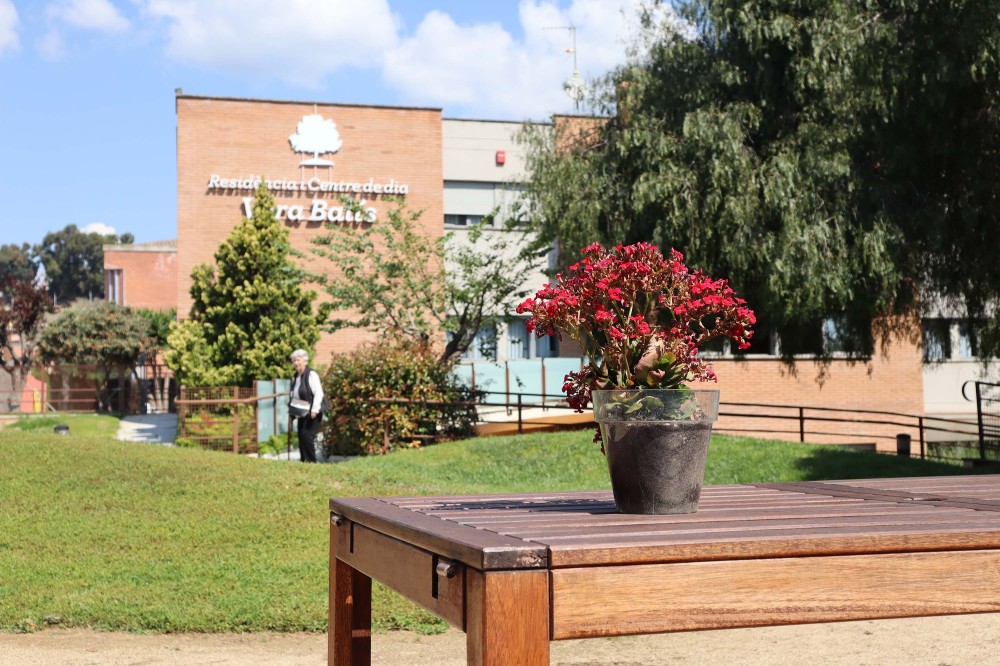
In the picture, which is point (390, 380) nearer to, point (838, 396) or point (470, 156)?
point (838, 396)

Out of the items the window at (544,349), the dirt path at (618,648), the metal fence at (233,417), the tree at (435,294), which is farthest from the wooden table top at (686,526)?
the window at (544,349)

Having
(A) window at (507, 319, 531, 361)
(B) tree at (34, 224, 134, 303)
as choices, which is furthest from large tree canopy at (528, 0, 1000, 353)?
(B) tree at (34, 224, 134, 303)

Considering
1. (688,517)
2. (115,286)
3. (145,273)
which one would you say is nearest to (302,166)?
(145,273)

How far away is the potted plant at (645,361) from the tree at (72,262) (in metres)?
106

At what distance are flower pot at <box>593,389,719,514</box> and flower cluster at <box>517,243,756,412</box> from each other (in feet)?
0.29

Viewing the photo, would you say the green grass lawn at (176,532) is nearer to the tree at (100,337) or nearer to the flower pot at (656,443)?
the flower pot at (656,443)

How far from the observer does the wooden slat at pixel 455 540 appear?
2152 millimetres

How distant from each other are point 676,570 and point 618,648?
12.2ft

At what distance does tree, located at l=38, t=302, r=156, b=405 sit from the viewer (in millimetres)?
36406

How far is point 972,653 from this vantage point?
17.7ft

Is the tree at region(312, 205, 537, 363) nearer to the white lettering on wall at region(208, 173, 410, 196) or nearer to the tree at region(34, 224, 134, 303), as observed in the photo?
the white lettering on wall at region(208, 173, 410, 196)

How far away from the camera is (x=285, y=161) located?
31.6 metres

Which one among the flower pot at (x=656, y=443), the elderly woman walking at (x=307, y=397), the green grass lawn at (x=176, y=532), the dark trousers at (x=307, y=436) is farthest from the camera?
the dark trousers at (x=307, y=436)

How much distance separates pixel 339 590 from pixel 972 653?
140 inches
